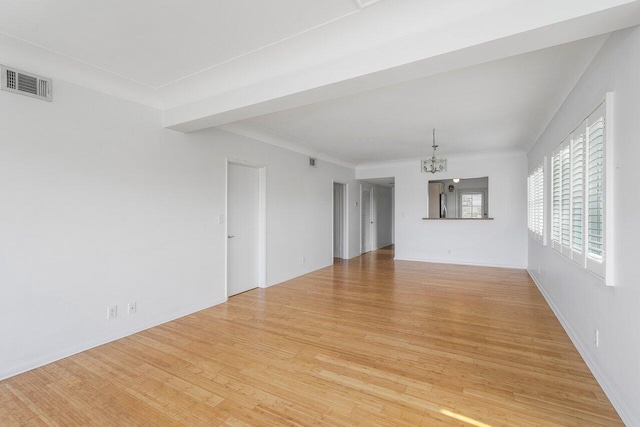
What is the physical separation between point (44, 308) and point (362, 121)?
4.05 metres

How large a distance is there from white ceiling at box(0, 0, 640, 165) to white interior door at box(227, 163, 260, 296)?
1.36 meters

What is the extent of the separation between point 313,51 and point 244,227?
3.08m

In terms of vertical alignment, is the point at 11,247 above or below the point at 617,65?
below

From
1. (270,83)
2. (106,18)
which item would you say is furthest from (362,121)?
(106,18)

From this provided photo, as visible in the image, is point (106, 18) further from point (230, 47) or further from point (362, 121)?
point (362, 121)

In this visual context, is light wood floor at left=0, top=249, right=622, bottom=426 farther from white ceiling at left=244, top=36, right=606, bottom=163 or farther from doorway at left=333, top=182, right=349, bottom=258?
doorway at left=333, top=182, right=349, bottom=258

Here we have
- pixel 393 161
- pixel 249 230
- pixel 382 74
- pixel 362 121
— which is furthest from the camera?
pixel 393 161

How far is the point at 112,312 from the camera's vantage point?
307cm

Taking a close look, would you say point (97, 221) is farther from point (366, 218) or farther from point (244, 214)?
point (366, 218)

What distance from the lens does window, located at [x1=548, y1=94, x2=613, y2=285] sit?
212 cm

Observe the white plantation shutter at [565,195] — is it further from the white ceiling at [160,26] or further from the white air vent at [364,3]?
the white ceiling at [160,26]

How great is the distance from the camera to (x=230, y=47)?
242cm

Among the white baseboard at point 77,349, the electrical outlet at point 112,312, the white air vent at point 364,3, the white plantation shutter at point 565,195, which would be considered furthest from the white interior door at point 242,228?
the white plantation shutter at point 565,195

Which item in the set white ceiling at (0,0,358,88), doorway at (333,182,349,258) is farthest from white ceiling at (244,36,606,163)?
doorway at (333,182,349,258)
